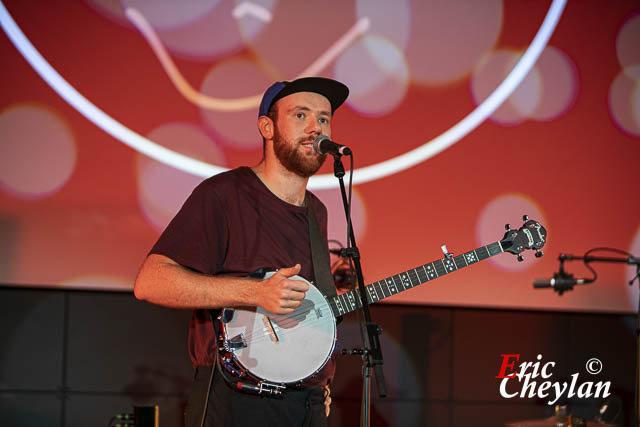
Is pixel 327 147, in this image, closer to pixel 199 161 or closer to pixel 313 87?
pixel 313 87

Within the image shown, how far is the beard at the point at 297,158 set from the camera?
2662 millimetres

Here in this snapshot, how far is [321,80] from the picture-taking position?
108 inches

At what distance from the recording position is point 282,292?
2127 millimetres

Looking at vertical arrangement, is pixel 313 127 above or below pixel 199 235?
above

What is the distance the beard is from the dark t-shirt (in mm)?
140

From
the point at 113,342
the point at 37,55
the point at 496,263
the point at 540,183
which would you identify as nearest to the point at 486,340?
Answer: the point at 496,263

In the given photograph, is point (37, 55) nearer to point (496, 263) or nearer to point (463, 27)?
point (463, 27)

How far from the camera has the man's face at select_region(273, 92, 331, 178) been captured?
2664mm

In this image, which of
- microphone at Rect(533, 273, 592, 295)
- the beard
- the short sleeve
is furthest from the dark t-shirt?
microphone at Rect(533, 273, 592, 295)

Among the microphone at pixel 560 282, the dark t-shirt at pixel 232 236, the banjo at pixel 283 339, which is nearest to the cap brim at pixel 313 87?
the dark t-shirt at pixel 232 236

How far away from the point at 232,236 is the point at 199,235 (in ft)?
0.48

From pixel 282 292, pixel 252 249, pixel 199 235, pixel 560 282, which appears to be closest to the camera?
pixel 282 292

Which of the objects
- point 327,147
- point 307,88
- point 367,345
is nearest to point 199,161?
point 307,88

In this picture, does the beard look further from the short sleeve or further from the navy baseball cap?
the short sleeve
